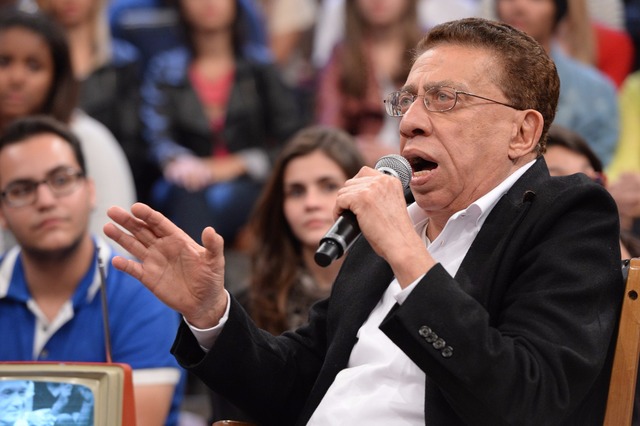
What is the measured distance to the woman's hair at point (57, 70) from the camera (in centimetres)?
418

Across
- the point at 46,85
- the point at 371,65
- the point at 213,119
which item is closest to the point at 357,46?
the point at 371,65

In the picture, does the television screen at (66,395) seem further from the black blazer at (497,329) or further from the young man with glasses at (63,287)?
the young man with glasses at (63,287)

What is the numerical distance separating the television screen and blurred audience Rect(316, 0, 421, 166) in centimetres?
269

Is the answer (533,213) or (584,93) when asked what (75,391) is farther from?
(584,93)

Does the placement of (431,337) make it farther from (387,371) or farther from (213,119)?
(213,119)

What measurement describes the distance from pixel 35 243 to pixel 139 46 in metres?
2.05

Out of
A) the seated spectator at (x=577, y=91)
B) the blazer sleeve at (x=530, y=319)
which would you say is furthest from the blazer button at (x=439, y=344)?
the seated spectator at (x=577, y=91)

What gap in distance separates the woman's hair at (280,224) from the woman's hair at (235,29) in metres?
1.29

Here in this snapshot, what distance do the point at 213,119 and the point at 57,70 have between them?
839 millimetres

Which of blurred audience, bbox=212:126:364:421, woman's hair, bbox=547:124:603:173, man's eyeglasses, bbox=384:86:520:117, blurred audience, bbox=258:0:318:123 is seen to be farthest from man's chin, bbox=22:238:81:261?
blurred audience, bbox=258:0:318:123

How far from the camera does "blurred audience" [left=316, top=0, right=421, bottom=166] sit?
4.75 metres

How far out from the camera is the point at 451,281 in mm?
1832

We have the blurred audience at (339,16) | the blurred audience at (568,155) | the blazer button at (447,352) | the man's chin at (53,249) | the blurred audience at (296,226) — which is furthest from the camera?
the blurred audience at (339,16)

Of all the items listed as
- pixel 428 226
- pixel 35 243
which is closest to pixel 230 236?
pixel 35 243
